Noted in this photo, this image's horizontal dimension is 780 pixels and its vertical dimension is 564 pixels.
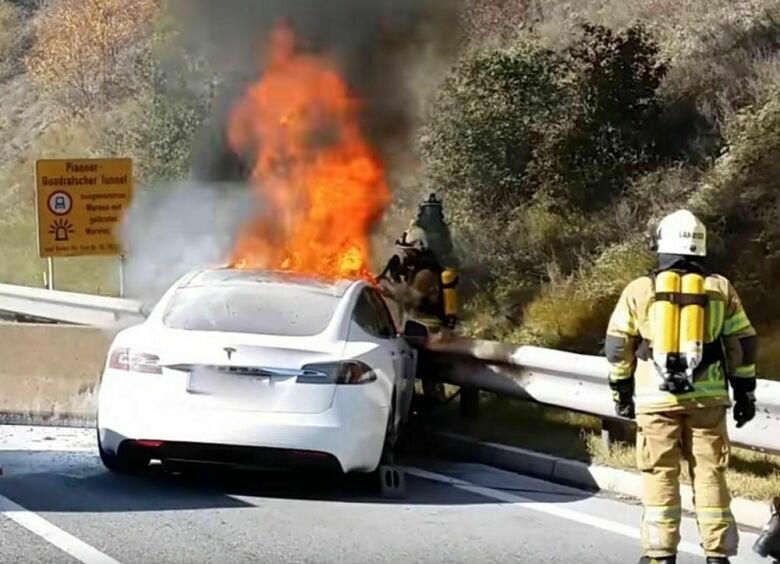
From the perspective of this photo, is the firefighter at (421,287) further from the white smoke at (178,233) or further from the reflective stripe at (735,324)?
the reflective stripe at (735,324)

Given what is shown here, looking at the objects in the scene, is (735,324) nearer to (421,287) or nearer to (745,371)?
(745,371)

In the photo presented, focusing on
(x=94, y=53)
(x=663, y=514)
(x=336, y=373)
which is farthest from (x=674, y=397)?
(x=94, y=53)

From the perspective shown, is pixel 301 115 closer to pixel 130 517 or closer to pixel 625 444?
pixel 625 444

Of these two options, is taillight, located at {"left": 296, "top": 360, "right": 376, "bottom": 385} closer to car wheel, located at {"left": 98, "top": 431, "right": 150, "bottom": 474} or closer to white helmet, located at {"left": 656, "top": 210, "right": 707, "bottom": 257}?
car wheel, located at {"left": 98, "top": 431, "right": 150, "bottom": 474}

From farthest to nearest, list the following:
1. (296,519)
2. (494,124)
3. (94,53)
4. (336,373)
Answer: (94,53) → (494,124) → (336,373) → (296,519)

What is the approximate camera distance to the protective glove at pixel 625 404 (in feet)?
19.5

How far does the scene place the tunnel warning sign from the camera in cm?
1614

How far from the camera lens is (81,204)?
16.5 m

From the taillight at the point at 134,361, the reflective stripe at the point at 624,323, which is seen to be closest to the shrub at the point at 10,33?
the taillight at the point at 134,361

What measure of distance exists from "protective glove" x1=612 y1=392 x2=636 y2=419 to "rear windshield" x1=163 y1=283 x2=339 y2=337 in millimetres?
2139

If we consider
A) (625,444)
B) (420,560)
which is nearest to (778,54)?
(625,444)

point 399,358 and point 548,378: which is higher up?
point 399,358

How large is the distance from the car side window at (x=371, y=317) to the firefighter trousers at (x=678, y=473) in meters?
2.50

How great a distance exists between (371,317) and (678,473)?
9.76 feet
